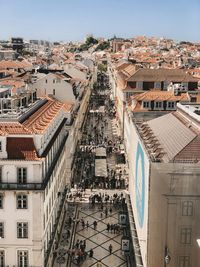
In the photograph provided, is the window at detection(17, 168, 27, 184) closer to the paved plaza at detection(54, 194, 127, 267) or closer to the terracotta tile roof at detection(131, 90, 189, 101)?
the paved plaza at detection(54, 194, 127, 267)

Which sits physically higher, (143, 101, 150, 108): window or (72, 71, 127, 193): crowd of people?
(143, 101, 150, 108): window

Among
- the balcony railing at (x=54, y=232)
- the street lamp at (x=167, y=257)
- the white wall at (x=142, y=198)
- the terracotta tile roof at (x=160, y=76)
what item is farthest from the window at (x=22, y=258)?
the terracotta tile roof at (x=160, y=76)

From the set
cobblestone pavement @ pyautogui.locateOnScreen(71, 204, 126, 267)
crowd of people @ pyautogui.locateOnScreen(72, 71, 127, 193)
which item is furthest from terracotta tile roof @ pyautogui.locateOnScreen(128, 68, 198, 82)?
cobblestone pavement @ pyautogui.locateOnScreen(71, 204, 126, 267)

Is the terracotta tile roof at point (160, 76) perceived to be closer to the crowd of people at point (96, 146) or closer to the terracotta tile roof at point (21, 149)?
the crowd of people at point (96, 146)

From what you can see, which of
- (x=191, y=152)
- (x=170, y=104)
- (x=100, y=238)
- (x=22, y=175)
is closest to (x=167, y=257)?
(x=191, y=152)

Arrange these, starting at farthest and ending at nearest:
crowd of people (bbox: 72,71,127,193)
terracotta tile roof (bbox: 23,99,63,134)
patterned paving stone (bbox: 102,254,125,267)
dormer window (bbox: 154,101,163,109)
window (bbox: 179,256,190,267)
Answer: crowd of people (bbox: 72,71,127,193) → dormer window (bbox: 154,101,163,109) → patterned paving stone (bbox: 102,254,125,267) → terracotta tile roof (bbox: 23,99,63,134) → window (bbox: 179,256,190,267)

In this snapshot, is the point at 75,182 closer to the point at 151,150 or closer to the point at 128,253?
the point at 128,253

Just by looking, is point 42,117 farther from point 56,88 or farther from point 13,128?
point 56,88
